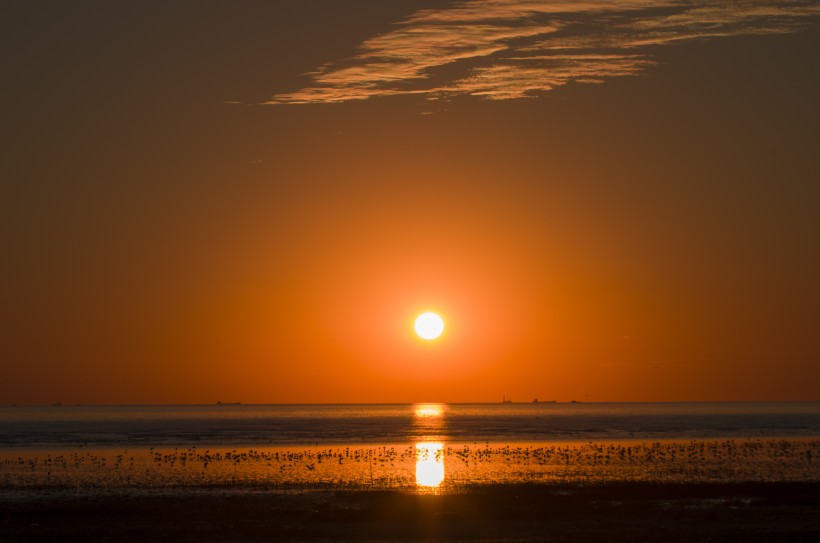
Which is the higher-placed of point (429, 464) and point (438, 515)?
point (429, 464)

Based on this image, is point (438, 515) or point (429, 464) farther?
point (429, 464)

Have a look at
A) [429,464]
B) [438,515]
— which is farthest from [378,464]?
[438,515]

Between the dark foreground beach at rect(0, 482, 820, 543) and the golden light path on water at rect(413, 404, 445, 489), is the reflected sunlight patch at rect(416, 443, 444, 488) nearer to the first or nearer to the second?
the golden light path on water at rect(413, 404, 445, 489)

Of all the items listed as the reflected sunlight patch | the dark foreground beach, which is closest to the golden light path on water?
the reflected sunlight patch

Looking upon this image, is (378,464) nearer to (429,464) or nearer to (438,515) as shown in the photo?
(429,464)

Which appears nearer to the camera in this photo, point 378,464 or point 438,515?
point 438,515

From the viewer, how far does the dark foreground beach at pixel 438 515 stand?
3428 cm

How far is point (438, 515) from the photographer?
38.7 meters

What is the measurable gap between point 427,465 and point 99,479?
70.4ft

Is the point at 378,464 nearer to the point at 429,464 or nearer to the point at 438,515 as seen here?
the point at 429,464

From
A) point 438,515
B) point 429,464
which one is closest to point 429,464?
point 429,464

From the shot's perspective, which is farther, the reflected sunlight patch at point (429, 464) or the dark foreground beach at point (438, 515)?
the reflected sunlight patch at point (429, 464)

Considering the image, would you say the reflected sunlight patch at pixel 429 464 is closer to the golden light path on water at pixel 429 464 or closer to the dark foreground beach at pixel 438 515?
the golden light path on water at pixel 429 464

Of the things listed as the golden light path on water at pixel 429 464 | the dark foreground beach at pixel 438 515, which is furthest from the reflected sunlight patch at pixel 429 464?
the dark foreground beach at pixel 438 515
